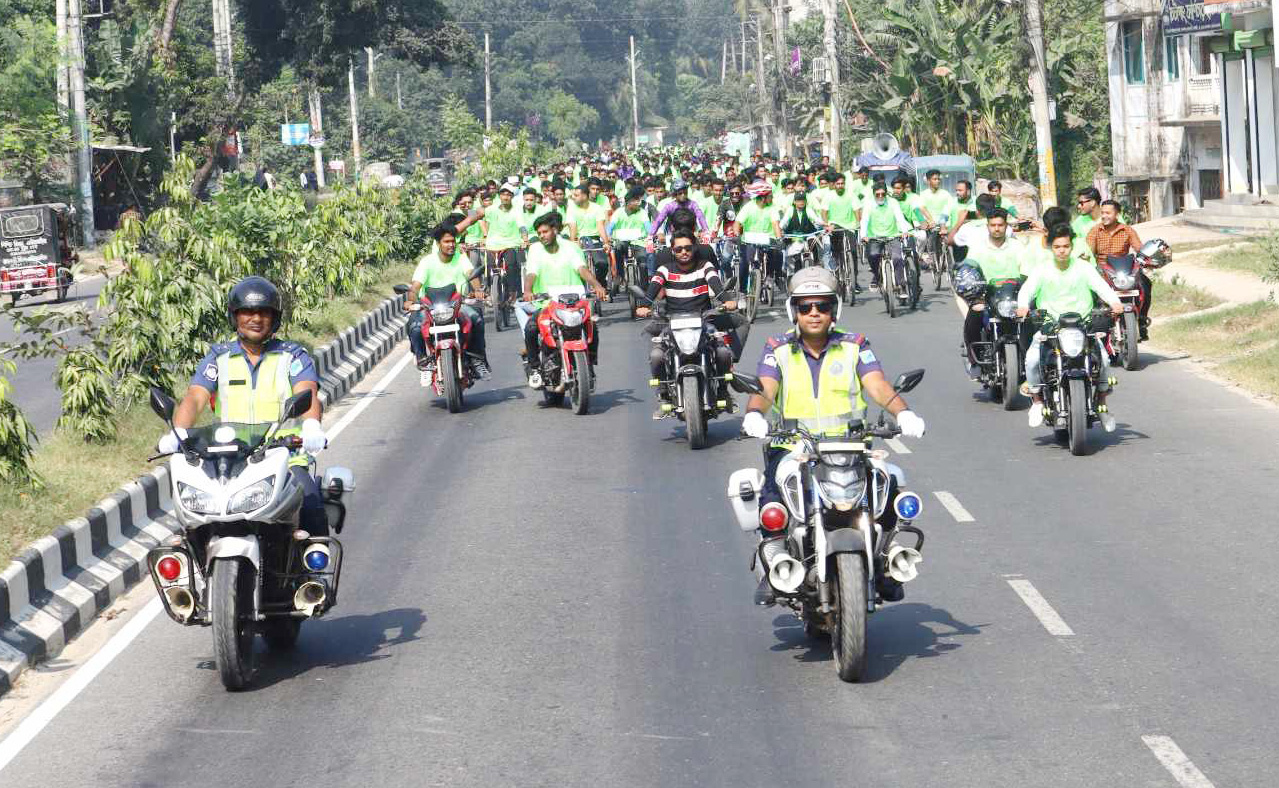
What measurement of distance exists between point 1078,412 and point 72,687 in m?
8.01

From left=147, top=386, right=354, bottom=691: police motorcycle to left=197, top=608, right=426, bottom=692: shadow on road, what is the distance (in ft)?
0.66

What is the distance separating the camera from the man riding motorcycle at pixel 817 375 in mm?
8648

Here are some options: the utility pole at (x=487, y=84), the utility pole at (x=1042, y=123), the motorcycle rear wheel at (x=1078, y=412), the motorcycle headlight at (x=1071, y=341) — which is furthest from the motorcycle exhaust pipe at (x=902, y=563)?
the utility pole at (x=487, y=84)

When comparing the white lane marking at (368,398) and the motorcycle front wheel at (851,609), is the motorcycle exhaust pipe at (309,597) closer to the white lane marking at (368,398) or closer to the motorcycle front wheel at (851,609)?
the motorcycle front wheel at (851,609)

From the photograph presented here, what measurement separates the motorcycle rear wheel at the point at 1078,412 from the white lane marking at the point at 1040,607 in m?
4.30

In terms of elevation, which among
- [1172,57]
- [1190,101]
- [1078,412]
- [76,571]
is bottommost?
[76,571]

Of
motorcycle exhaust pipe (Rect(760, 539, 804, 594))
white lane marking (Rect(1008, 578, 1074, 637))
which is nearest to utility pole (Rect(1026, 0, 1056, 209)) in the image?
white lane marking (Rect(1008, 578, 1074, 637))

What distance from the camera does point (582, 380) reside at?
17594 millimetres

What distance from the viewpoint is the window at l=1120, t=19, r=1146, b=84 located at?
164 feet

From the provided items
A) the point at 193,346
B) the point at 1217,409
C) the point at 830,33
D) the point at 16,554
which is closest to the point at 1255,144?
the point at 830,33

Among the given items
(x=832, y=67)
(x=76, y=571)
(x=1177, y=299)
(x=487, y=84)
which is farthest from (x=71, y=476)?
(x=487, y=84)

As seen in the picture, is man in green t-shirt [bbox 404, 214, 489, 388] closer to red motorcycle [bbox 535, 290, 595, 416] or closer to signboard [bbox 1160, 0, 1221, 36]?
red motorcycle [bbox 535, 290, 595, 416]

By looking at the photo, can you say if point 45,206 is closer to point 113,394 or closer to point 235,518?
point 113,394

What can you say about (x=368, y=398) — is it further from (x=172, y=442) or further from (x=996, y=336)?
(x=172, y=442)
